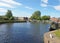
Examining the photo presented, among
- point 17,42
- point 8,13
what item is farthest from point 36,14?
point 17,42

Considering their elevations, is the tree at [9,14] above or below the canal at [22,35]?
above

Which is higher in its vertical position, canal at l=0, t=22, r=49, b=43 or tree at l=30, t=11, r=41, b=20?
tree at l=30, t=11, r=41, b=20

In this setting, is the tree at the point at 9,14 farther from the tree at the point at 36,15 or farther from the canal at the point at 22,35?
the canal at the point at 22,35

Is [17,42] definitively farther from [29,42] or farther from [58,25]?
[58,25]

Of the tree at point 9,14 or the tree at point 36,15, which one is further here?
the tree at point 36,15

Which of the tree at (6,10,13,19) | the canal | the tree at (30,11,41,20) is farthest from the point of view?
the tree at (30,11,41,20)

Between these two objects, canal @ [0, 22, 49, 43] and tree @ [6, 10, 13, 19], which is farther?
tree @ [6, 10, 13, 19]

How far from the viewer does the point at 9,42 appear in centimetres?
2438

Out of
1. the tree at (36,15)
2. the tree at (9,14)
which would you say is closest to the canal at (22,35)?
the tree at (9,14)

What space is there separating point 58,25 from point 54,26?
2314mm

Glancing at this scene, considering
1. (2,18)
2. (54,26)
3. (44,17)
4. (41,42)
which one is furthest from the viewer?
(44,17)

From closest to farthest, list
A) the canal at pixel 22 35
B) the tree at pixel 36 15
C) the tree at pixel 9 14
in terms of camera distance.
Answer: the canal at pixel 22 35 → the tree at pixel 9 14 → the tree at pixel 36 15

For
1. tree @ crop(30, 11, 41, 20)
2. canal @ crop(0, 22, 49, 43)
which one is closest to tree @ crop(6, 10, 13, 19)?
tree @ crop(30, 11, 41, 20)

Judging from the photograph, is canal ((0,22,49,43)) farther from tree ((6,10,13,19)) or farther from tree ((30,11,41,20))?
tree ((30,11,41,20))
